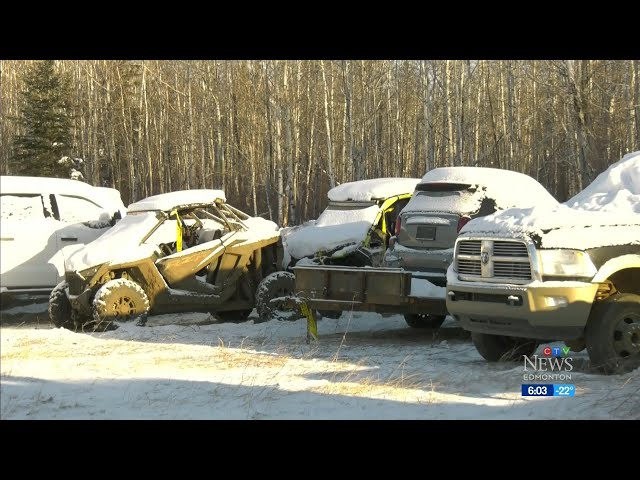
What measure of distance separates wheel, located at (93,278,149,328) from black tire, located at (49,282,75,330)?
2.69 feet

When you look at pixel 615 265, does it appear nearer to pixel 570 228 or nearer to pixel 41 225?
pixel 570 228

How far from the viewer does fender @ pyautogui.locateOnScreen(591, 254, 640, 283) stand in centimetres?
730

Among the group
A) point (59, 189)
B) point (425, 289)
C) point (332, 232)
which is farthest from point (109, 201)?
point (425, 289)

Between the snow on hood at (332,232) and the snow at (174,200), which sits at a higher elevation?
the snow at (174,200)

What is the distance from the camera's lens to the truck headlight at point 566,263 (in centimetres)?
732

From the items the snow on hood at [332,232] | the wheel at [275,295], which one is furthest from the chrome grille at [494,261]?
the wheel at [275,295]

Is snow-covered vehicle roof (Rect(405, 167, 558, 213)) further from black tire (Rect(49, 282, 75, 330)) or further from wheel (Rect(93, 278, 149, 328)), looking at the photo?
black tire (Rect(49, 282, 75, 330))

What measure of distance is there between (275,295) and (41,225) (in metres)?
3.53

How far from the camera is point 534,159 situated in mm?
37000

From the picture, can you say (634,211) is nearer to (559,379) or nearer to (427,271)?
(559,379)

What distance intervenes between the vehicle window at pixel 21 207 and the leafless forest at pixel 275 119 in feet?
53.8

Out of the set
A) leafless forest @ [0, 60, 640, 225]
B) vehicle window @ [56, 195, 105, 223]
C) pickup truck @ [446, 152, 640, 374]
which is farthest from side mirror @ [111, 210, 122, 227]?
leafless forest @ [0, 60, 640, 225]

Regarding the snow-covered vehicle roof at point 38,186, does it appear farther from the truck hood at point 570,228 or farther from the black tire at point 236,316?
the truck hood at point 570,228
